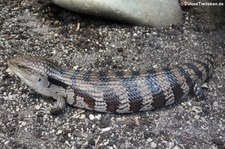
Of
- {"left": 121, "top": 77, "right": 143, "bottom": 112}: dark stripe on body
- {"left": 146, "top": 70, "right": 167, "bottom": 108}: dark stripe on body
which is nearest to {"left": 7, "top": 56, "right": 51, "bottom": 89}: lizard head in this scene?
{"left": 121, "top": 77, "right": 143, "bottom": 112}: dark stripe on body

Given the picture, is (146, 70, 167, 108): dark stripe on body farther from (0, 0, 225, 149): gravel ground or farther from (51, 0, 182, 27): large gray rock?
(51, 0, 182, 27): large gray rock

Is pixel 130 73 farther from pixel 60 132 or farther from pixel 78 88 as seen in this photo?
pixel 60 132

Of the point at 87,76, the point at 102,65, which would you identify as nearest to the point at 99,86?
the point at 87,76

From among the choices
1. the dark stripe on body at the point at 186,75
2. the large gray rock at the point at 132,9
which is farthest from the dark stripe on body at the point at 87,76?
→ the large gray rock at the point at 132,9

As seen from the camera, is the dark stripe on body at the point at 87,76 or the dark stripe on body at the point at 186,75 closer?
the dark stripe on body at the point at 87,76

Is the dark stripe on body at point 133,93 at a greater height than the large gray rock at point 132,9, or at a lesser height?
lesser

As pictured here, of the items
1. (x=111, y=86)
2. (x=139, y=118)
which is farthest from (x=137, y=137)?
(x=111, y=86)

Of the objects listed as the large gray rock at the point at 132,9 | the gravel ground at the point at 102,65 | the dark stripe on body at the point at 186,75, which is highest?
the large gray rock at the point at 132,9

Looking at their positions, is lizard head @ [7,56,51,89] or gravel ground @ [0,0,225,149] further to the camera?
lizard head @ [7,56,51,89]

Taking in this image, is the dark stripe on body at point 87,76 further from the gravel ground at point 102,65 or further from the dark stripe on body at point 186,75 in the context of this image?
the dark stripe on body at point 186,75
